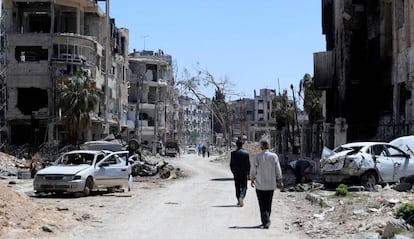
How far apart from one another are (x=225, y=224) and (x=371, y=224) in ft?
10.6

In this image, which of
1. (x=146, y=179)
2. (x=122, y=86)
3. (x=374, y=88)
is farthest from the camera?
(x=122, y=86)

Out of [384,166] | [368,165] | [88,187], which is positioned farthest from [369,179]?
[88,187]

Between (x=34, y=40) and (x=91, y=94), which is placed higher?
(x=34, y=40)

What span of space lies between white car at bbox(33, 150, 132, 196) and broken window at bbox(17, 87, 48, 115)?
122 feet

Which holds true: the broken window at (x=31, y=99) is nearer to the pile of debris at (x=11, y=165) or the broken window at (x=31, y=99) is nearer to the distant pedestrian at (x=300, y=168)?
the pile of debris at (x=11, y=165)

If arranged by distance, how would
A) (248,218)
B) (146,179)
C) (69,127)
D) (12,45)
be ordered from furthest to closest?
(12,45) < (69,127) < (146,179) < (248,218)

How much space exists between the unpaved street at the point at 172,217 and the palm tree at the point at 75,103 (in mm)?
32632

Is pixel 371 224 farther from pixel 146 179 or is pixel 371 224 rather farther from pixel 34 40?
pixel 34 40

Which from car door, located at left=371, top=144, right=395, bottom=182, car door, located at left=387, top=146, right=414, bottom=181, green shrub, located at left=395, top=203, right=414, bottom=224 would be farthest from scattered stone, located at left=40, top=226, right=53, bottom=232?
car door, located at left=387, top=146, right=414, bottom=181

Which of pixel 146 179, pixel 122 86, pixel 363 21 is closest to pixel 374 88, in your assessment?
pixel 363 21

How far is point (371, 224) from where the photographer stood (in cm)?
1352

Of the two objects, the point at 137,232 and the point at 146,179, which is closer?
the point at 137,232

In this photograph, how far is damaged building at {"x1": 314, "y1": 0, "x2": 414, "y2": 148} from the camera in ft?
118

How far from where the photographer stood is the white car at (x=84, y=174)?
75.7ft
